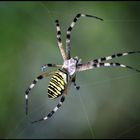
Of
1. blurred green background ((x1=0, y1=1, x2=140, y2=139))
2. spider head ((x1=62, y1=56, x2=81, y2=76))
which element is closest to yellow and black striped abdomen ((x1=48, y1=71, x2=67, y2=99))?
spider head ((x1=62, y1=56, x2=81, y2=76))

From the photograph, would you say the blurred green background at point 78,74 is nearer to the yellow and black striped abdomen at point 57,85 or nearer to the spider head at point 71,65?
the spider head at point 71,65

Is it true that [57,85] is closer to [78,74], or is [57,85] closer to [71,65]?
[71,65]

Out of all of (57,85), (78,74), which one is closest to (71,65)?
(57,85)

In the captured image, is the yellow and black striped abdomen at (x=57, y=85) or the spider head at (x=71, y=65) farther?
the spider head at (x=71, y=65)

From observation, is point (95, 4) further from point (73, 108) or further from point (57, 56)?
point (73, 108)

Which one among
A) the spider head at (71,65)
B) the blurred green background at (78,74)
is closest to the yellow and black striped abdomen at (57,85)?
the spider head at (71,65)
